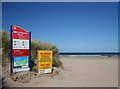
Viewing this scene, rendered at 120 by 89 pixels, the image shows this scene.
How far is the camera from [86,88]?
655 cm

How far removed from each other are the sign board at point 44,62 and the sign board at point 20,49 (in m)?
0.81

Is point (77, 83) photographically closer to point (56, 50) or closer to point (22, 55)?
point (22, 55)

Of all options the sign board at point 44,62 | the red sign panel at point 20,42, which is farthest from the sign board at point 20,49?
the sign board at point 44,62

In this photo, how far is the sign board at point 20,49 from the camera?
806cm

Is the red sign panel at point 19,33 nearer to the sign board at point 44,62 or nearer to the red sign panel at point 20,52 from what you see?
the red sign panel at point 20,52

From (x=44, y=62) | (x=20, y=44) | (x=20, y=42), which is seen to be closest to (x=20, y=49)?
(x=20, y=44)

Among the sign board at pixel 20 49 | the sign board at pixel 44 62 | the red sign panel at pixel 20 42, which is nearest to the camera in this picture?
the sign board at pixel 20 49

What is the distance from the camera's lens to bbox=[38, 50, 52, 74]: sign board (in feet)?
28.2

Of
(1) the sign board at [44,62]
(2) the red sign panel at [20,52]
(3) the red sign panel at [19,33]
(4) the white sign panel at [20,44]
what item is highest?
(3) the red sign panel at [19,33]

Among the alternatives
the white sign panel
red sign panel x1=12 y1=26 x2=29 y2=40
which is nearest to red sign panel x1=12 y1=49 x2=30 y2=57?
the white sign panel

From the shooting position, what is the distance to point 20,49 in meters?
8.44

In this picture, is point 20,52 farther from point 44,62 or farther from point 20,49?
A: point 44,62

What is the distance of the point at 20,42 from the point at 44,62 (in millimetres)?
2020

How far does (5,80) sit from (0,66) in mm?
1725
